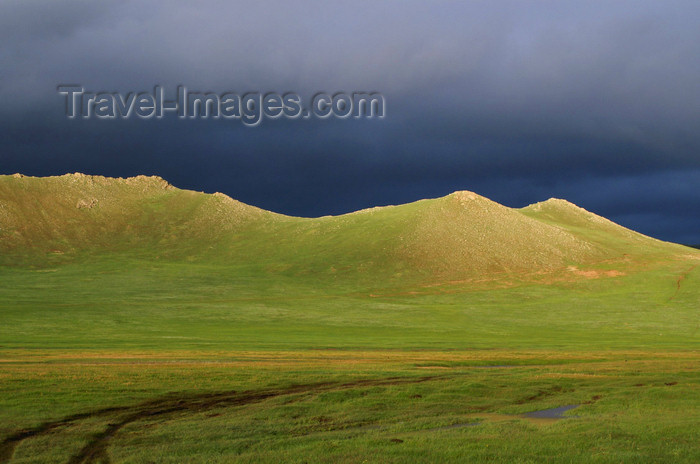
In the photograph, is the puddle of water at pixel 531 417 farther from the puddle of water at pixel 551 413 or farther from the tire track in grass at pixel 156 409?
the tire track in grass at pixel 156 409

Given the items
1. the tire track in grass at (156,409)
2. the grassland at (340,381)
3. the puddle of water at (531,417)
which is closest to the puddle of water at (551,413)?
the puddle of water at (531,417)

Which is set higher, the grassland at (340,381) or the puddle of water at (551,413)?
the grassland at (340,381)

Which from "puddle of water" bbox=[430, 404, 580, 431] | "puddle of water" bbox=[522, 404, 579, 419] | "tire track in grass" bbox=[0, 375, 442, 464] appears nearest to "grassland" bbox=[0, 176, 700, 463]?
"tire track in grass" bbox=[0, 375, 442, 464]

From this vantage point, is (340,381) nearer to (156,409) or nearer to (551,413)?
(156,409)

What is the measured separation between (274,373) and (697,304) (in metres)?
124

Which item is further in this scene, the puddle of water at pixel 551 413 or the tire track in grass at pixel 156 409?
the puddle of water at pixel 551 413

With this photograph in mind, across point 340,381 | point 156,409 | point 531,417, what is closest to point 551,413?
point 531,417

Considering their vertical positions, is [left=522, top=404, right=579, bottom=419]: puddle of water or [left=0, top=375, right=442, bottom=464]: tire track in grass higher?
[left=0, top=375, right=442, bottom=464]: tire track in grass

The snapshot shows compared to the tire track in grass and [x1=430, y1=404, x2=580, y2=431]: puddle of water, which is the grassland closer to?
the tire track in grass

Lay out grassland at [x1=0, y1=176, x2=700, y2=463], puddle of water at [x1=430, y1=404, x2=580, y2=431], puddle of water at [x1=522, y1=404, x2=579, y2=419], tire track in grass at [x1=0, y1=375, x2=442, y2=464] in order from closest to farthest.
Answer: tire track in grass at [x1=0, y1=375, x2=442, y2=464], grassland at [x1=0, y1=176, x2=700, y2=463], puddle of water at [x1=430, y1=404, x2=580, y2=431], puddle of water at [x1=522, y1=404, x2=579, y2=419]

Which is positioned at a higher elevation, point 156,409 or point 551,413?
point 156,409

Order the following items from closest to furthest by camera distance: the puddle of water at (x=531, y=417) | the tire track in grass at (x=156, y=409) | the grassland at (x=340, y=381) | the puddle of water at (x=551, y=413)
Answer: the tire track in grass at (x=156, y=409) < the grassland at (x=340, y=381) < the puddle of water at (x=531, y=417) < the puddle of water at (x=551, y=413)

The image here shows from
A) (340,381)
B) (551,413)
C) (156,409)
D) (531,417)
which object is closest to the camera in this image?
(531,417)

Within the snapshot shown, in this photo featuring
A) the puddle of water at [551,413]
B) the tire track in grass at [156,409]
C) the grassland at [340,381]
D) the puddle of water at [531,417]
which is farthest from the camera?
the puddle of water at [551,413]
